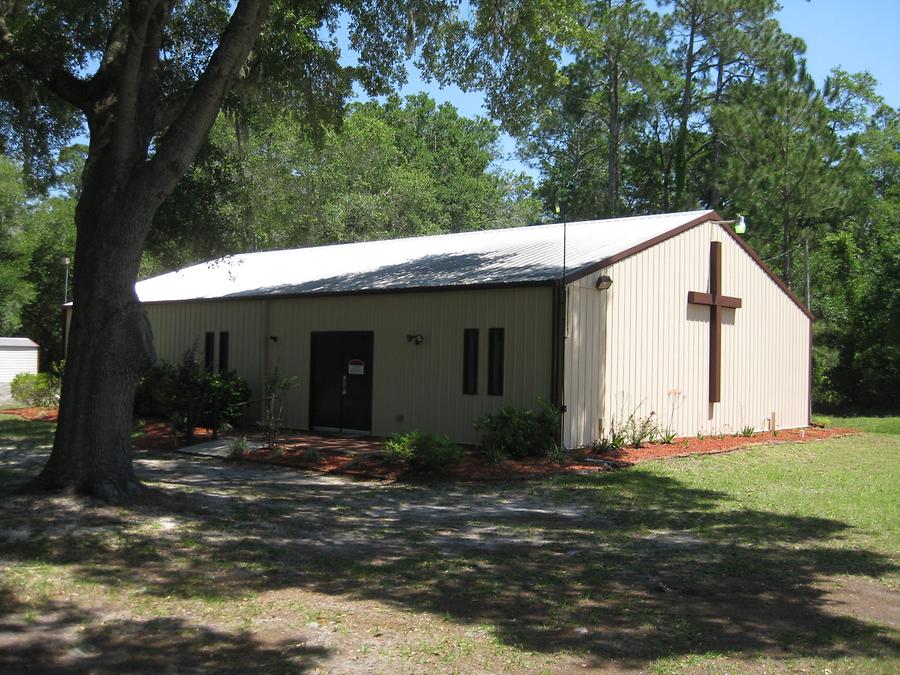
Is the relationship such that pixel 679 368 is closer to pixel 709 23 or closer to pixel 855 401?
pixel 855 401

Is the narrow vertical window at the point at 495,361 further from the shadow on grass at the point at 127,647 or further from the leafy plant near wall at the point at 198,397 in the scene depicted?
the shadow on grass at the point at 127,647

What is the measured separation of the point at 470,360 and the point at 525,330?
1.28 m

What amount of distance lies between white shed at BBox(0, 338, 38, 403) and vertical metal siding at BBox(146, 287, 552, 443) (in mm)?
18580

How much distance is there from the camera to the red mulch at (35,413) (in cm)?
2086

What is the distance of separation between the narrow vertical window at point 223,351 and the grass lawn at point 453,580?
27.9 ft

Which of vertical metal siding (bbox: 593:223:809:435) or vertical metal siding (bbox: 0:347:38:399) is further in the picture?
vertical metal siding (bbox: 0:347:38:399)

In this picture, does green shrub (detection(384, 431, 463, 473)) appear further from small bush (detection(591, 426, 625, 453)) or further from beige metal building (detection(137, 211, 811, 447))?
small bush (detection(591, 426, 625, 453))

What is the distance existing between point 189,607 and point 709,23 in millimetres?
32501

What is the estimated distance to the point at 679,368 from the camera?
55.1ft

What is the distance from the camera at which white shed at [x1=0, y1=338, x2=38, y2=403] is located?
33.8 m

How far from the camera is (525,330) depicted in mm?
14312

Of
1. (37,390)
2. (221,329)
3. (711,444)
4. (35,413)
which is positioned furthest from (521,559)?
(37,390)

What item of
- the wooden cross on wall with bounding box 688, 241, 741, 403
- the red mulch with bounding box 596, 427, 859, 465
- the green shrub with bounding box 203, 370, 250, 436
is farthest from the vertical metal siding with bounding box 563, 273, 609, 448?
the green shrub with bounding box 203, 370, 250, 436

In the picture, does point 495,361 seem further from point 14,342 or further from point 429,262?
point 14,342
